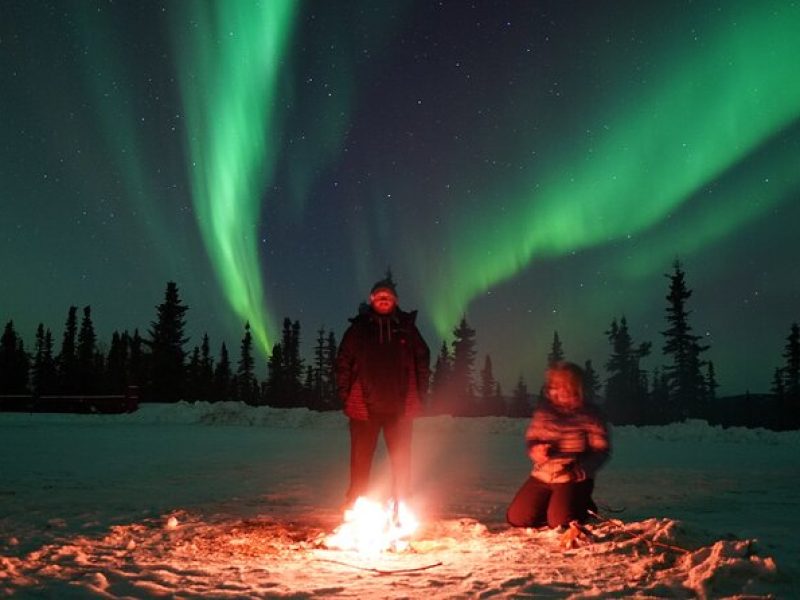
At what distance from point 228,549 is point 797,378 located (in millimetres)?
73880

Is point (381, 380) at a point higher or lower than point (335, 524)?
higher

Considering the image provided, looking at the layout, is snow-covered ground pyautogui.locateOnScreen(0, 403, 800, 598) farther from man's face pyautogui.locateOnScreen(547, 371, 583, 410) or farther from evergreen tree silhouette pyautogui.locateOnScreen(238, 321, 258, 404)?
evergreen tree silhouette pyautogui.locateOnScreen(238, 321, 258, 404)

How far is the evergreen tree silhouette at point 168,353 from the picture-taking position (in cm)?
5509

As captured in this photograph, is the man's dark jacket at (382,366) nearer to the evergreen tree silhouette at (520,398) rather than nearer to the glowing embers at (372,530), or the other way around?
the glowing embers at (372,530)

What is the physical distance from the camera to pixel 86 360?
7362 cm

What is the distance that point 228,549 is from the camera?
5582mm

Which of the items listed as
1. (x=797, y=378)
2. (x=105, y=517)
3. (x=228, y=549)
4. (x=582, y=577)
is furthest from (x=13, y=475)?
(x=797, y=378)

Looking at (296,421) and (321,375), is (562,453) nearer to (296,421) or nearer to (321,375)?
(296,421)

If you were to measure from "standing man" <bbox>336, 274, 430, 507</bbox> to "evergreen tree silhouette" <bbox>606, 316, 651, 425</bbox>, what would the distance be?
6722 cm

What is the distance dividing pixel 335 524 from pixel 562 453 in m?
2.32

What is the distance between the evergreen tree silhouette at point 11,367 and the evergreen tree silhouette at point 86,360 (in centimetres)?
570

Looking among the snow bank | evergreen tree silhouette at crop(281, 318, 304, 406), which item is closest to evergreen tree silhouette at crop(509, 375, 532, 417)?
evergreen tree silhouette at crop(281, 318, 304, 406)

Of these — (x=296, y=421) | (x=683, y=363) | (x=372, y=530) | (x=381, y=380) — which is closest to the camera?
(x=372, y=530)

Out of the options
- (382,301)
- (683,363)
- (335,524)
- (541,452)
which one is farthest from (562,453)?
(683,363)
